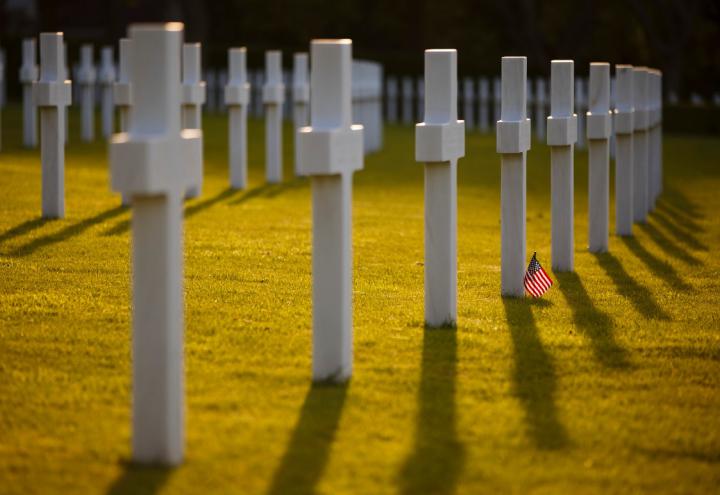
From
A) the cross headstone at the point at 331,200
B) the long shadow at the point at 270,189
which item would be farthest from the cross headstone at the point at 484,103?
the cross headstone at the point at 331,200

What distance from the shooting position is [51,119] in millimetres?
10398

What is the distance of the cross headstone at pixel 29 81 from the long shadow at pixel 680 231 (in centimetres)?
754

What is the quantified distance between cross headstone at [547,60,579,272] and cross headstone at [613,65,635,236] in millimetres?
2074

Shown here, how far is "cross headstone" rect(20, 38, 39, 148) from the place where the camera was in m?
16.3

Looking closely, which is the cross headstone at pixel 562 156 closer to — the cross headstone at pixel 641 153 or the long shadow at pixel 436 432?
the long shadow at pixel 436 432

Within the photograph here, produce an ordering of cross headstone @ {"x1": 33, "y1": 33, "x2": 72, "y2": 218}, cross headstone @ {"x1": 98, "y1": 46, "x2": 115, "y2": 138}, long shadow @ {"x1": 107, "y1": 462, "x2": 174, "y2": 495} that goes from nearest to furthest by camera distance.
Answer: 1. long shadow @ {"x1": 107, "y1": 462, "x2": 174, "y2": 495}
2. cross headstone @ {"x1": 33, "y1": 33, "x2": 72, "y2": 218}
3. cross headstone @ {"x1": 98, "y1": 46, "x2": 115, "y2": 138}

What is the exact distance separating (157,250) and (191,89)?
8.63 meters

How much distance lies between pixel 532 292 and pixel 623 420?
2645 millimetres

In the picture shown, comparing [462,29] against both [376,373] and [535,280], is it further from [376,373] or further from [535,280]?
[376,373]

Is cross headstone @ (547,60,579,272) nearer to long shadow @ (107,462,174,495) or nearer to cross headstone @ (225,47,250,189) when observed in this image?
long shadow @ (107,462,174,495)

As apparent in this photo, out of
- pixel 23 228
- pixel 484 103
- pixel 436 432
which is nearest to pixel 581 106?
pixel 484 103

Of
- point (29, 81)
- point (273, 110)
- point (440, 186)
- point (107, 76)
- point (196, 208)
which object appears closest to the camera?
point (440, 186)

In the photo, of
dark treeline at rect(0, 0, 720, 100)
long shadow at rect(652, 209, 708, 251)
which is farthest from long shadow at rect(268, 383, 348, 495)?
dark treeline at rect(0, 0, 720, 100)

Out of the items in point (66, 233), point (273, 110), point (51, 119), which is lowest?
point (66, 233)
